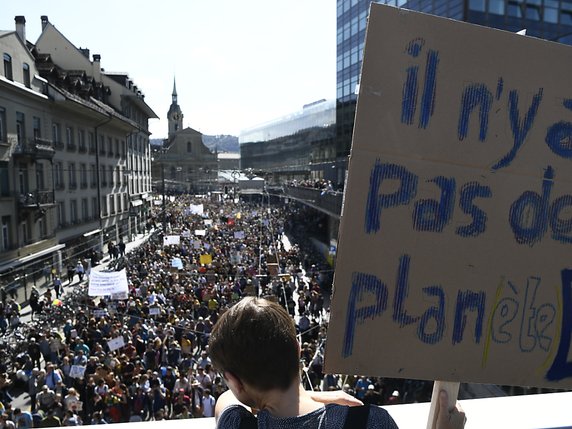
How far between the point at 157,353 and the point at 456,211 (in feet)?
35.1

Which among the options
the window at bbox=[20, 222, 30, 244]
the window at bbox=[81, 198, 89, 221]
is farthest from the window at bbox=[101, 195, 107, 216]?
the window at bbox=[20, 222, 30, 244]

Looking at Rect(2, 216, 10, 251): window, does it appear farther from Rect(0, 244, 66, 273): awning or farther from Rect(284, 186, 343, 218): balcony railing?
Rect(284, 186, 343, 218): balcony railing

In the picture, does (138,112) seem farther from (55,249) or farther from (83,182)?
(55,249)

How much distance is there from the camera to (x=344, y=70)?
4294cm

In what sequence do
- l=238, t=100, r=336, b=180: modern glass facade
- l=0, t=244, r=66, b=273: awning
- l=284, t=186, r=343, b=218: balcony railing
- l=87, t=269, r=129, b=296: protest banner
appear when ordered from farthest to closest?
l=238, t=100, r=336, b=180: modern glass facade
l=284, t=186, r=343, b=218: balcony railing
l=0, t=244, r=66, b=273: awning
l=87, t=269, r=129, b=296: protest banner

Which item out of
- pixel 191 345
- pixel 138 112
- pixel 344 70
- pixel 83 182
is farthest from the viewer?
pixel 138 112

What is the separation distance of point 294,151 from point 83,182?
52964 millimetres

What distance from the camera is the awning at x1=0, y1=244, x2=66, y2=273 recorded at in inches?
812

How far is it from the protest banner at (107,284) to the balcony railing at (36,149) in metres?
10.5

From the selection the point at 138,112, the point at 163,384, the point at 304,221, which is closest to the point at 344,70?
the point at 304,221

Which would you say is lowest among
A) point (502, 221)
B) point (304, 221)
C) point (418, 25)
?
point (304, 221)

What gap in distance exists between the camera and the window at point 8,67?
21828 mm

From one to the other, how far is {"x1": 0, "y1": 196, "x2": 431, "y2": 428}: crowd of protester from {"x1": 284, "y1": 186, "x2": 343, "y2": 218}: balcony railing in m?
6.28

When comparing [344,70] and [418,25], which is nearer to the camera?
[418,25]
